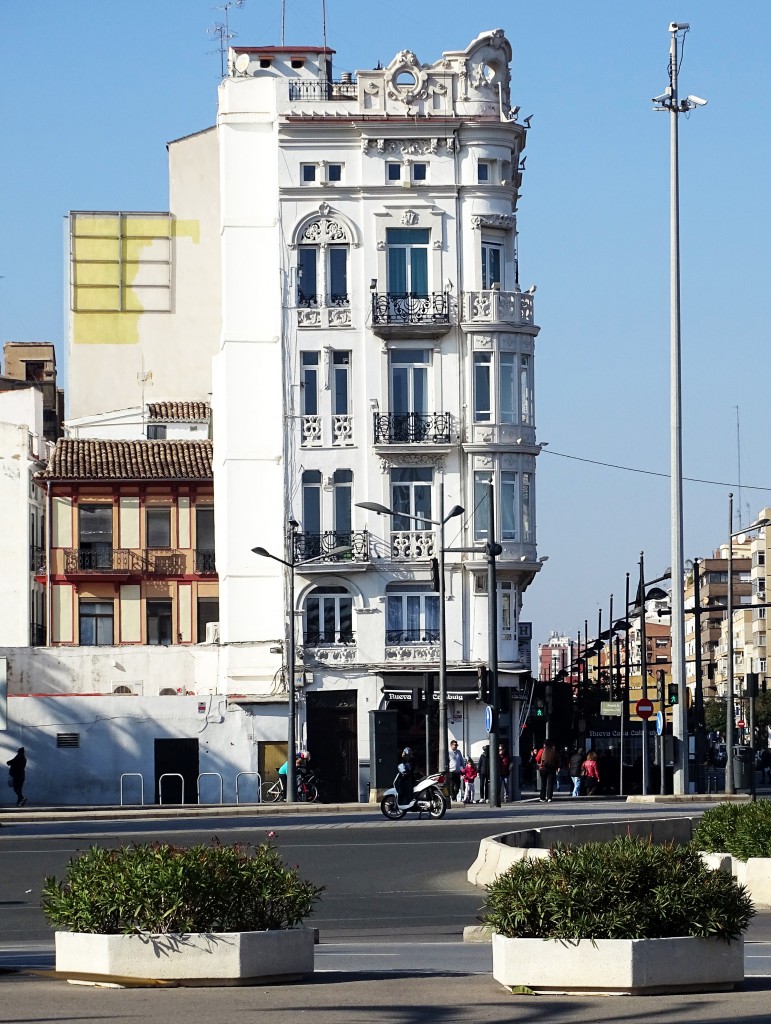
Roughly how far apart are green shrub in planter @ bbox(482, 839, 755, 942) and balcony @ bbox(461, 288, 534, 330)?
145 ft

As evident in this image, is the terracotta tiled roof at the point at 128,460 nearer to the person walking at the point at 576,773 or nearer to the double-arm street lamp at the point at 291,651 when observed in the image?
the double-arm street lamp at the point at 291,651

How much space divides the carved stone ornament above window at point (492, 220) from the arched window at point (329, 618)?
11.7 meters

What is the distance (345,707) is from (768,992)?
4358 centimetres

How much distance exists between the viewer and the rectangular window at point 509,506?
55.9 m

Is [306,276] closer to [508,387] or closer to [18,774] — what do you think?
[508,387]

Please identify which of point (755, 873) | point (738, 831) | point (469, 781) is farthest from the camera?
point (469, 781)

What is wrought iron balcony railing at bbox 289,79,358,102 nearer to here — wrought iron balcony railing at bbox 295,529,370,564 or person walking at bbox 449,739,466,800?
wrought iron balcony railing at bbox 295,529,370,564

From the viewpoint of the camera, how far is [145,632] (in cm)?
6662

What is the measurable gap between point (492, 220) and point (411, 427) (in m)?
6.72

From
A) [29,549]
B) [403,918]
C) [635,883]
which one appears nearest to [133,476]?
[29,549]

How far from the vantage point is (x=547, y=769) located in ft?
144

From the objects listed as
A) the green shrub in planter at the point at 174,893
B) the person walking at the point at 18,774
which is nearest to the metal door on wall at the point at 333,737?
the person walking at the point at 18,774

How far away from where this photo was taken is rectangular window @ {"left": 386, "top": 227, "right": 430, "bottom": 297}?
56688 millimetres


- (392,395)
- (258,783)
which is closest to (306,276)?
(392,395)
